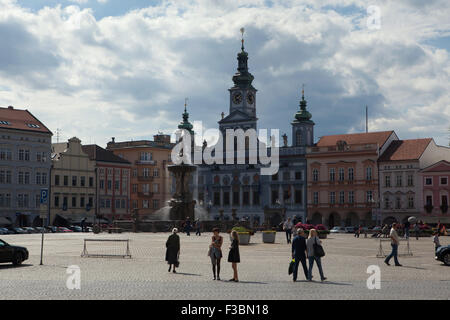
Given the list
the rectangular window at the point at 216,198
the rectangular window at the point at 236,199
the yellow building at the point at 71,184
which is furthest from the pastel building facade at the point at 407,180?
the yellow building at the point at 71,184

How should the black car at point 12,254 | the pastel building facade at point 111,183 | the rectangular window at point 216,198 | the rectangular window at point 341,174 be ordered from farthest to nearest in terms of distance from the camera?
the rectangular window at point 216,198
the pastel building facade at point 111,183
the rectangular window at point 341,174
the black car at point 12,254

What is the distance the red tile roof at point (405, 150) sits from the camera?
87312 millimetres

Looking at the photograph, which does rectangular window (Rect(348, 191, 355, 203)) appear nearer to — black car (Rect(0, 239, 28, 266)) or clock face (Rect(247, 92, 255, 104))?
clock face (Rect(247, 92, 255, 104))

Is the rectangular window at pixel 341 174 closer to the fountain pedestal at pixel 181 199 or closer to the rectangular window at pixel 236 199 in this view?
the rectangular window at pixel 236 199

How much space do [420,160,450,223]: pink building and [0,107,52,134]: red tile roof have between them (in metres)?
50.3

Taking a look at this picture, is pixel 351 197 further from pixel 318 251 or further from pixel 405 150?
pixel 318 251

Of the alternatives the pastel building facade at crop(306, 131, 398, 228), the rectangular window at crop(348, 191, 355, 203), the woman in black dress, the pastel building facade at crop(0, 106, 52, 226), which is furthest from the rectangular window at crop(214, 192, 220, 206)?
the woman in black dress

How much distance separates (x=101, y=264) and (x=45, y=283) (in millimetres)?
6544

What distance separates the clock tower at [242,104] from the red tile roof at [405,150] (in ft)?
70.0

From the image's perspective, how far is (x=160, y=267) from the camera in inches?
955

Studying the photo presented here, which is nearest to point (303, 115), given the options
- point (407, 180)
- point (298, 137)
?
A: point (298, 137)

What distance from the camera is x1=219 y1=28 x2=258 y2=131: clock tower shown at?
336 ft
